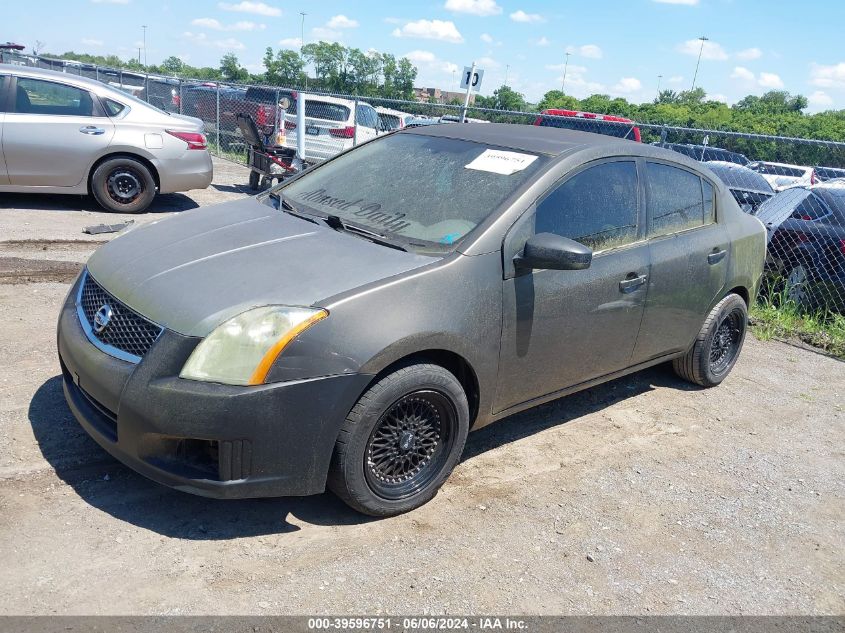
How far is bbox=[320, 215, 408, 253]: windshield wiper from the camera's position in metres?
3.65

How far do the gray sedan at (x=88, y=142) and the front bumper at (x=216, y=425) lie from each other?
248 inches

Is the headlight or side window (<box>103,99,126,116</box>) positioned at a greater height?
side window (<box>103,99,126,116</box>)

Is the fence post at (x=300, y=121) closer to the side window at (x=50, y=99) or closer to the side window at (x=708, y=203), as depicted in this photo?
the side window at (x=50, y=99)

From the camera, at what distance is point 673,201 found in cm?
475

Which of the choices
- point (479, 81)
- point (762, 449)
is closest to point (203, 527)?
point (762, 449)

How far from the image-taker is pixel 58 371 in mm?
4523

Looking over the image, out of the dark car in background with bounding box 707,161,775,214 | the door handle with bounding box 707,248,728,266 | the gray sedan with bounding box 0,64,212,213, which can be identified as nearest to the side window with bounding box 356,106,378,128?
the gray sedan with bounding box 0,64,212,213

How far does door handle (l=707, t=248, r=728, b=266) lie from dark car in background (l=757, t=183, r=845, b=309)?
343 cm

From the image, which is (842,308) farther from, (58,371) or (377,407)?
(58,371)

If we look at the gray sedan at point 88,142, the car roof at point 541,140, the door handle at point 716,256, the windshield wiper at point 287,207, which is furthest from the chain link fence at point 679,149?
the gray sedan at point 88,142

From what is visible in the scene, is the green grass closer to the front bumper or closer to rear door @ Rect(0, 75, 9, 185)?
the front bumper

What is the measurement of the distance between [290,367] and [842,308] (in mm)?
6850

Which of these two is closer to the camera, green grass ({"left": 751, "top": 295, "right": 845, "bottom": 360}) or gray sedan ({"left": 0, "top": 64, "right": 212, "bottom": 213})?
green grass ({"left": 751, "top": 295, "right": 845, "bottom": 360})

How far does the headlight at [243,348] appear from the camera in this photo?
9.57 ft
